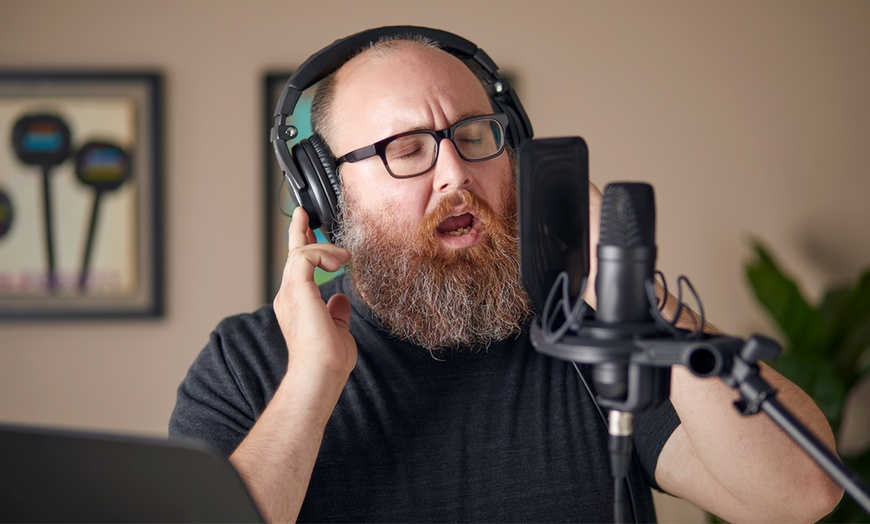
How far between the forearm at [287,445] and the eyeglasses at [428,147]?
0.36 m

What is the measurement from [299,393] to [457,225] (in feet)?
1.22

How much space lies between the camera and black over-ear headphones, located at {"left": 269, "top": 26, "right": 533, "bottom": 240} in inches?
47.6

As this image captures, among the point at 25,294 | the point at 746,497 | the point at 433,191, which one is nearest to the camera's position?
the point at 746,497

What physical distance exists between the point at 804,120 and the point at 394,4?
56.7 inches

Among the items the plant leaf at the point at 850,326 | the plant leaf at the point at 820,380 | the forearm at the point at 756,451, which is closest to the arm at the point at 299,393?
the forearm at the point at 756,451

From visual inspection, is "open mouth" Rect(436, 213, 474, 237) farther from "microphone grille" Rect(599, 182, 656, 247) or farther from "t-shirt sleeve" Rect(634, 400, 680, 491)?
"microphone grille" Rect(599, 182, 656, 247)

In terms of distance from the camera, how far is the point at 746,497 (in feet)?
3.42

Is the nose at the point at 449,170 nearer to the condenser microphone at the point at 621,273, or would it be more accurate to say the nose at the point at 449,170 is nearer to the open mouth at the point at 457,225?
the open mouth at the point at 457,225

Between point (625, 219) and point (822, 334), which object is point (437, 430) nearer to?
point (625, 219)

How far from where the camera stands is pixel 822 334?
2.37 metres

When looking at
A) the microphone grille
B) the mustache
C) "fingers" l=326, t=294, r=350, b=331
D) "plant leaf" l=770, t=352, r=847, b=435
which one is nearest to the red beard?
the mustache

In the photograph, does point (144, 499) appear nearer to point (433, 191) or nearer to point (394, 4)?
point (433, 191)

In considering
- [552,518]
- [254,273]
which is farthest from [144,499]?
[254,273]

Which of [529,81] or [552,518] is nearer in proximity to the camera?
[552,518]
